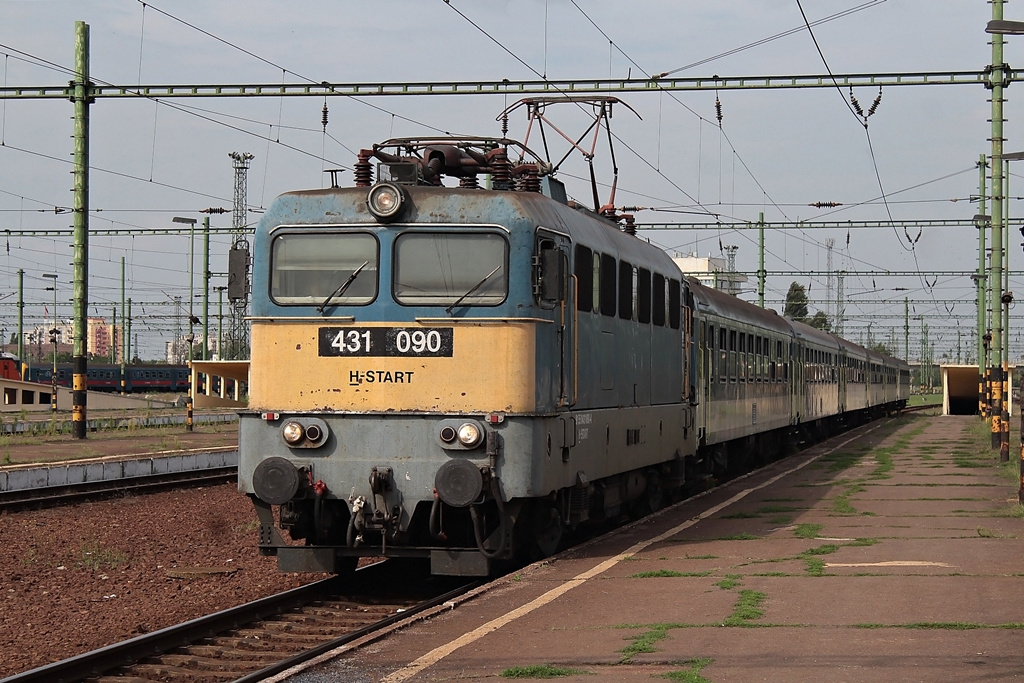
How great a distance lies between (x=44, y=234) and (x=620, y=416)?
39271mm

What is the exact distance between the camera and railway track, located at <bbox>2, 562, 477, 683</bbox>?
8508 millimetres

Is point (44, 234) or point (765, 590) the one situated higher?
point (44, 234)

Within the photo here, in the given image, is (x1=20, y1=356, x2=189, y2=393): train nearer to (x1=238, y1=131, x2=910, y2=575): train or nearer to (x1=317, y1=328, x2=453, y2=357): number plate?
(x1=238, y1=131, x2=910, y2=575): train

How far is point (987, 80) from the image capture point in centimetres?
2489

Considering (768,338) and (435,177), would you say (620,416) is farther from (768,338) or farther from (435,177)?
(768,338)

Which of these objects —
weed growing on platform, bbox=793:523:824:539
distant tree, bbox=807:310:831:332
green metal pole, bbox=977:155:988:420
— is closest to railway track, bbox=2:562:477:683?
weed growing on platform, bbox=793:523:824:539

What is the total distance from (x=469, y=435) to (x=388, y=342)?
1.08 meters

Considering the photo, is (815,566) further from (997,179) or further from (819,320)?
(819,320)

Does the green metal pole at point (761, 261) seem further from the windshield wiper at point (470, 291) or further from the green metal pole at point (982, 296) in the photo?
the windshield wiper at point (470, 291)

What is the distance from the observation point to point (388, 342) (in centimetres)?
1109

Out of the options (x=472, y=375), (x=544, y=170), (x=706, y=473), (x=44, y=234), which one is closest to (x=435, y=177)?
(x=544, y=170)

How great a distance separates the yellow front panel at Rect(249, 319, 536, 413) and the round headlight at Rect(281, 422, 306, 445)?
0.18 metres

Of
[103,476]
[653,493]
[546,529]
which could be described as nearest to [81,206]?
[103,476]

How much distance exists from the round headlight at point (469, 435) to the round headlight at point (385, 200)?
1.90 metres
